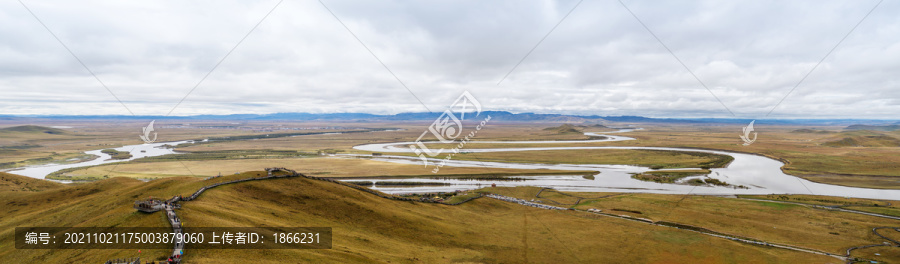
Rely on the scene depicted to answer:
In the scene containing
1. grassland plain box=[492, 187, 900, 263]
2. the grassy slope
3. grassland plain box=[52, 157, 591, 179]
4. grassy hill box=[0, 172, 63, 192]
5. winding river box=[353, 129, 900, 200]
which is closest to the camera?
the grassy slope

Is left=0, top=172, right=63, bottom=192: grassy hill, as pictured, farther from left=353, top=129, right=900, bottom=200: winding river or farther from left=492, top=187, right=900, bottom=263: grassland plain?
left=492, top=187, right=900, bottom=263: grassland plain

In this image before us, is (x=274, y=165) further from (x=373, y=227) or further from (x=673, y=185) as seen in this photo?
(x=673, y=185)

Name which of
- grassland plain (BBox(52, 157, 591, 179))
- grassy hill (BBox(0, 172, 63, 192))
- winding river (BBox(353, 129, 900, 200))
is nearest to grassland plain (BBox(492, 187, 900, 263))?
winding river (BBox(353, 129, 900, 200))

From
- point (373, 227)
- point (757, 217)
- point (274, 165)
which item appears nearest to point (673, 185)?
point (757, 217)

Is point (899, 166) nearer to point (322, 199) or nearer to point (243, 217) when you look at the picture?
point (322, 199)

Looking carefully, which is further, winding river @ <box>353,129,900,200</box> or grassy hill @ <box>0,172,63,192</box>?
winding river @ <box>353,129,900,200</box>

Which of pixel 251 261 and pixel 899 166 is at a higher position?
pixel 899 166

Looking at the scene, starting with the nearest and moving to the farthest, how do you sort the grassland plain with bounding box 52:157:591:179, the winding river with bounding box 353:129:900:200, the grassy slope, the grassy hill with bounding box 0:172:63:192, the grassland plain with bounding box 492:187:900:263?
1. the grassy slope
2. the grassland plain with bounding box 492:187:900:263
3. the grassy hill with bounding box 0:172:63:192
4. the winding river with bounding box 353:129:900:200
5. the grassland plain with bounding box 52:157:591:179

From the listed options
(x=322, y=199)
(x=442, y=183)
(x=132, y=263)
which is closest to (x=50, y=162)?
(x=442, y=183)

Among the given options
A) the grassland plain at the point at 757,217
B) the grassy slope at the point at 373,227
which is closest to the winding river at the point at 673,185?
the grassland plain at the point at 757,217

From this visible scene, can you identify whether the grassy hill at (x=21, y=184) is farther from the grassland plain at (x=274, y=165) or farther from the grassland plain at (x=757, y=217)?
the grassland plain at (x=757, y=217)
